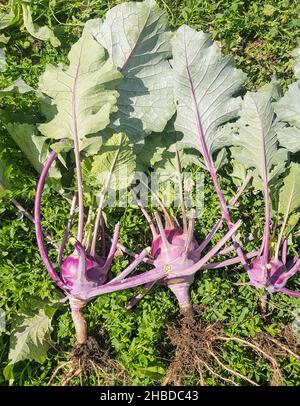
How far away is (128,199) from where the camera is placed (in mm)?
2742

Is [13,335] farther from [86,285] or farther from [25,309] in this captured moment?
[86,285]

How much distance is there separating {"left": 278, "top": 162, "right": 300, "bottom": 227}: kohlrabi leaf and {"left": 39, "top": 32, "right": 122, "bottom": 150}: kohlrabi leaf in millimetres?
943

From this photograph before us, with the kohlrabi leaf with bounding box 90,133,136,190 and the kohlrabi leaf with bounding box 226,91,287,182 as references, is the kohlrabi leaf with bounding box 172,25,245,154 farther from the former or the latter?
the kohlrabi leaf with bounding box 90,133,136,190

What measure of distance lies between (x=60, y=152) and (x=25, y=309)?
0.80 m

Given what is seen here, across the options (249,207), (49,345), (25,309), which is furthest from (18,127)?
(249,207)

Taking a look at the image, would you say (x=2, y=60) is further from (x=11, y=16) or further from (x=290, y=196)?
(x=290, y=196)

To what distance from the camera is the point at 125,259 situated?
9.09 ft

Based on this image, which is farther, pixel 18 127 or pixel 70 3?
pixel 70 3

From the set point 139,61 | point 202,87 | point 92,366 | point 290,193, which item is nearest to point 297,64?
point 202,87

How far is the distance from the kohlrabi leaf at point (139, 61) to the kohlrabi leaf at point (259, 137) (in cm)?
37

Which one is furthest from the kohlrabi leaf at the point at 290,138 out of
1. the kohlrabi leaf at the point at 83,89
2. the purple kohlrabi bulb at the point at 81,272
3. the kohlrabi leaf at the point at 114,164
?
the purple kohlrabi bulb at the point at 81,272

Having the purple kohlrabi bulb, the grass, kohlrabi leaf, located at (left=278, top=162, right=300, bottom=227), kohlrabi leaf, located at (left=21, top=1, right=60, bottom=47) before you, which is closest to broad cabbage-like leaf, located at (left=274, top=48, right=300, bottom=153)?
kohlrabi leaf, located at (left=278, top=162, right=300, bottom=227)

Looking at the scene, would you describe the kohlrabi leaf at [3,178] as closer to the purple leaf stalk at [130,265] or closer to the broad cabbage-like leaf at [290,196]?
the purple leaf stalk at [130,265]
